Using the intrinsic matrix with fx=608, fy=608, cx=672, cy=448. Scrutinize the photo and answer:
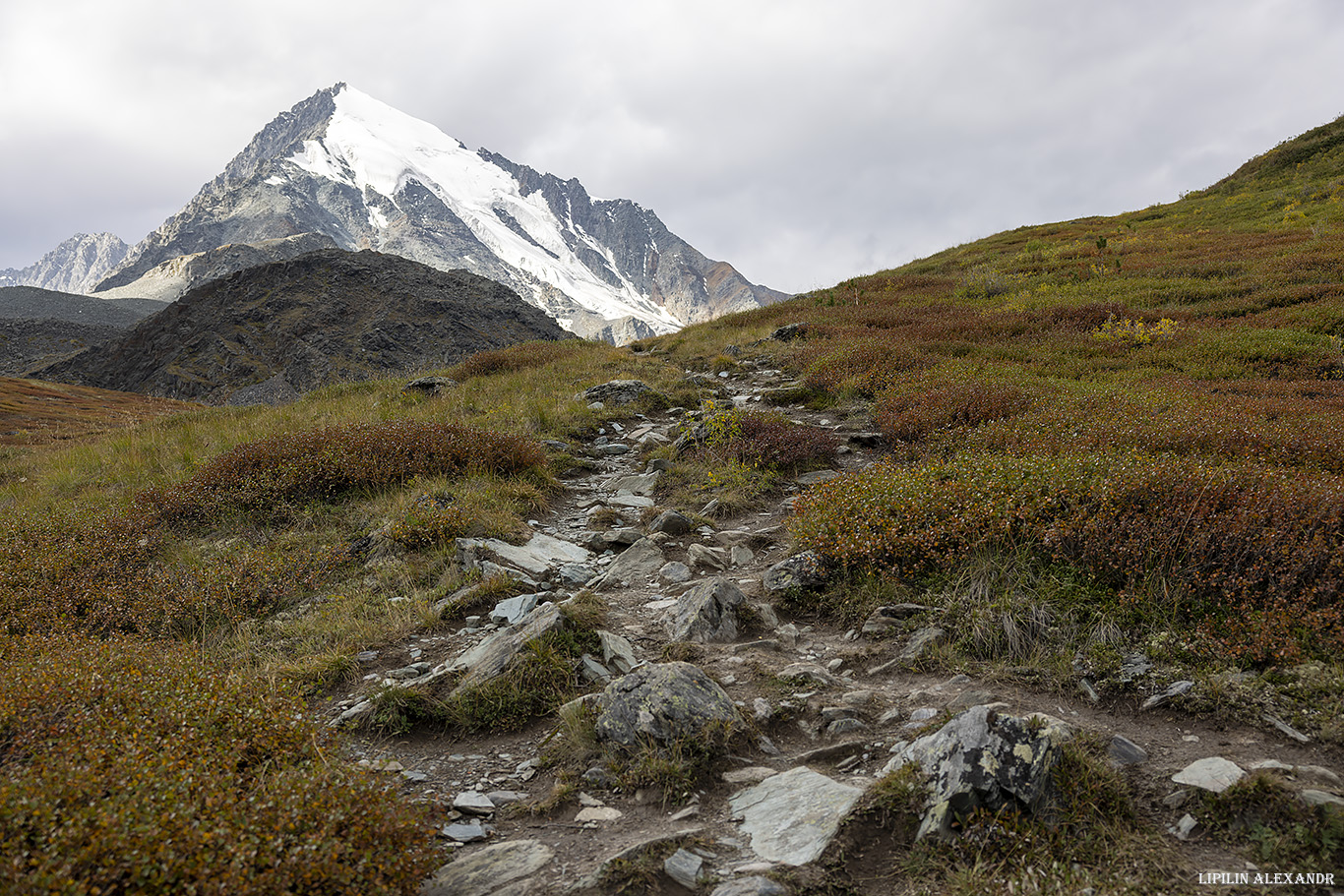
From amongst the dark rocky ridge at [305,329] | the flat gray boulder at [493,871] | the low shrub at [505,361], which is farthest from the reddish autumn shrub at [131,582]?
the dark rocky ridge at [305,329]

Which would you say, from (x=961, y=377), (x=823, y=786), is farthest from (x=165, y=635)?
(x=961, y=377)

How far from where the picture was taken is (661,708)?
12.7ft

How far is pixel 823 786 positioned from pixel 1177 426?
6.60 meters

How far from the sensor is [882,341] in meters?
15.2

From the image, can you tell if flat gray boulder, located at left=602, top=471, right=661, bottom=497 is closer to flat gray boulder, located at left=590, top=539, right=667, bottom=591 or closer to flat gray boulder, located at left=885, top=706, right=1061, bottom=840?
flat gray boulder, located at left=590, top=539, right=667, bottom=591

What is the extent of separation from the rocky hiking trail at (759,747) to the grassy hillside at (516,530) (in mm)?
347

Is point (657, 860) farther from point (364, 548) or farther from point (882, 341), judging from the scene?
point (882, 341)

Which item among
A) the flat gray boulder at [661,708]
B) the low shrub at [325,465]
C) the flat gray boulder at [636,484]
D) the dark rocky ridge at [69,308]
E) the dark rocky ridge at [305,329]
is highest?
the dark rocky ridge at [69,308]

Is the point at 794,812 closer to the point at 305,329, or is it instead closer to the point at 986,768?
the point at 986,768

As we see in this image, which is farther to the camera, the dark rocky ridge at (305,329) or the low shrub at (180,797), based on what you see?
the dark rocky ridge at (305,329)

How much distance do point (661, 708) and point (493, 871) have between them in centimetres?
126

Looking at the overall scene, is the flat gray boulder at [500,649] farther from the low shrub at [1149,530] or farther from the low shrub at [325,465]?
the low shrub at [325,465]

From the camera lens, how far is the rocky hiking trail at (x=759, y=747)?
116 inches

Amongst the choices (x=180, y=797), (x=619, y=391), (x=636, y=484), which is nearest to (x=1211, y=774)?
(x=180, y=797)
